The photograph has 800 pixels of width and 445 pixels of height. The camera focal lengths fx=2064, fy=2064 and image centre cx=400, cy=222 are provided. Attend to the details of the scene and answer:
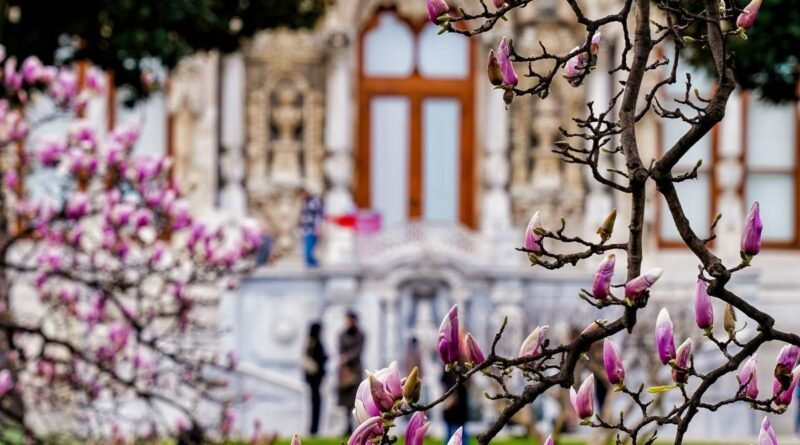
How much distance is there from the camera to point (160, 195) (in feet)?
47.5

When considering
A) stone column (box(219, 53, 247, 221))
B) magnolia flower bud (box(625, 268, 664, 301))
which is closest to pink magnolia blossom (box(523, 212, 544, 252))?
magnolia flower bud (box(625, 268, 664, 301))

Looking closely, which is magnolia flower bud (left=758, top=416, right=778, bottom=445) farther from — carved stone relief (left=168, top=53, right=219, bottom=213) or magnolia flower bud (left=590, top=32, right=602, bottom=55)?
carved stone relief (left=168, top=53, right=219, bottom=213)

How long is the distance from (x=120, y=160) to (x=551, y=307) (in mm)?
11645

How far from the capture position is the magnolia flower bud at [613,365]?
16.5 ft

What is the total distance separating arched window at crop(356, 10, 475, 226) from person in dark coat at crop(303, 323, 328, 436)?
24.3ft

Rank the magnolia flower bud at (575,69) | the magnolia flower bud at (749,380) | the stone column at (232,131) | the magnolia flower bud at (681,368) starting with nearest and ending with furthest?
the magnolia flower bud at (681,368) → the magnolia flower bud at (749,380) → the magnolia flower bud at (575,69) → the stone column at (232,131)

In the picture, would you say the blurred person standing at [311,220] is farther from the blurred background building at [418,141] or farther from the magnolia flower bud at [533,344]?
the magnolia flower bud at [533,344]

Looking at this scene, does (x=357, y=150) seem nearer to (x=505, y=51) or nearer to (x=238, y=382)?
(x=238, y=382)

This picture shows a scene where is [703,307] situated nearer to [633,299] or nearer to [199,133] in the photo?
[633,299]

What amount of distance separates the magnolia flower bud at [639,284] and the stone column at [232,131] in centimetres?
2474

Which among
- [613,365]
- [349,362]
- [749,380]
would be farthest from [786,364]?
[349,362]

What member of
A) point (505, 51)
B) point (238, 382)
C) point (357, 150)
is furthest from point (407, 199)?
point (505, 51)

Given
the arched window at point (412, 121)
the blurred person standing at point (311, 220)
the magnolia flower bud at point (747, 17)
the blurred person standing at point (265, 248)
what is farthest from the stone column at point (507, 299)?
the magnolia flower bud at point (747, 17)

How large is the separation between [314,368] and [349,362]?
1.36 feet
